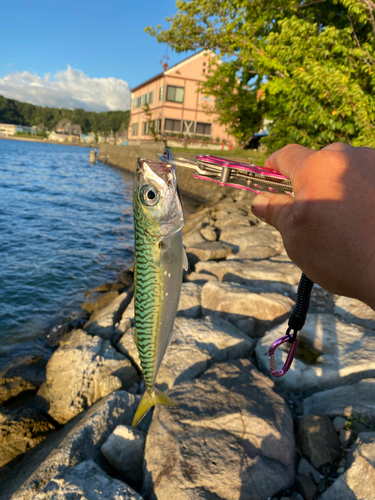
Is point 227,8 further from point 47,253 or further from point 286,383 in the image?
point 286,383

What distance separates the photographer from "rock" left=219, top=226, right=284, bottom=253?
9.93 m

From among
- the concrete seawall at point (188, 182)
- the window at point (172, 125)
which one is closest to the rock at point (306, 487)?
the concrete seawall at point (188, 182)

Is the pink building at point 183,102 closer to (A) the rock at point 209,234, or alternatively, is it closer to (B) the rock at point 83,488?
(A) the rock at point 209,234

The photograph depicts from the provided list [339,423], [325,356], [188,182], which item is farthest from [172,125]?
[339,423]

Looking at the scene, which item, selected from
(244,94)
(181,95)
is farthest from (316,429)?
(181,95)

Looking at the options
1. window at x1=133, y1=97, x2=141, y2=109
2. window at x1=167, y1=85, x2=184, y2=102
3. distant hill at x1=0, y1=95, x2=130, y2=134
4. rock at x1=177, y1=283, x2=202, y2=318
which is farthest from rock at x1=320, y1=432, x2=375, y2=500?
distant hill at x1=0, y1=95, x2=130, y2=134

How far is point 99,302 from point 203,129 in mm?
39480

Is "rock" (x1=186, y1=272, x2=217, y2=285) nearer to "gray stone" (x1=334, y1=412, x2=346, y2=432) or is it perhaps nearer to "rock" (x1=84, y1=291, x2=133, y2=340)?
"rock" (x1=84, y1=291, x2=133, y2=340)

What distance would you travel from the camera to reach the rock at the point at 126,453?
3.38 meters

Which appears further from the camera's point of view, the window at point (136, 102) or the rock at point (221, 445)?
the window at point (136, 102)

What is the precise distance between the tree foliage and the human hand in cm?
652

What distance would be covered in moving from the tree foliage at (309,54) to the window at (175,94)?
101 feet

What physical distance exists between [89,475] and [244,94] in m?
22.1

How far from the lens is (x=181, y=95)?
41.0 metres
